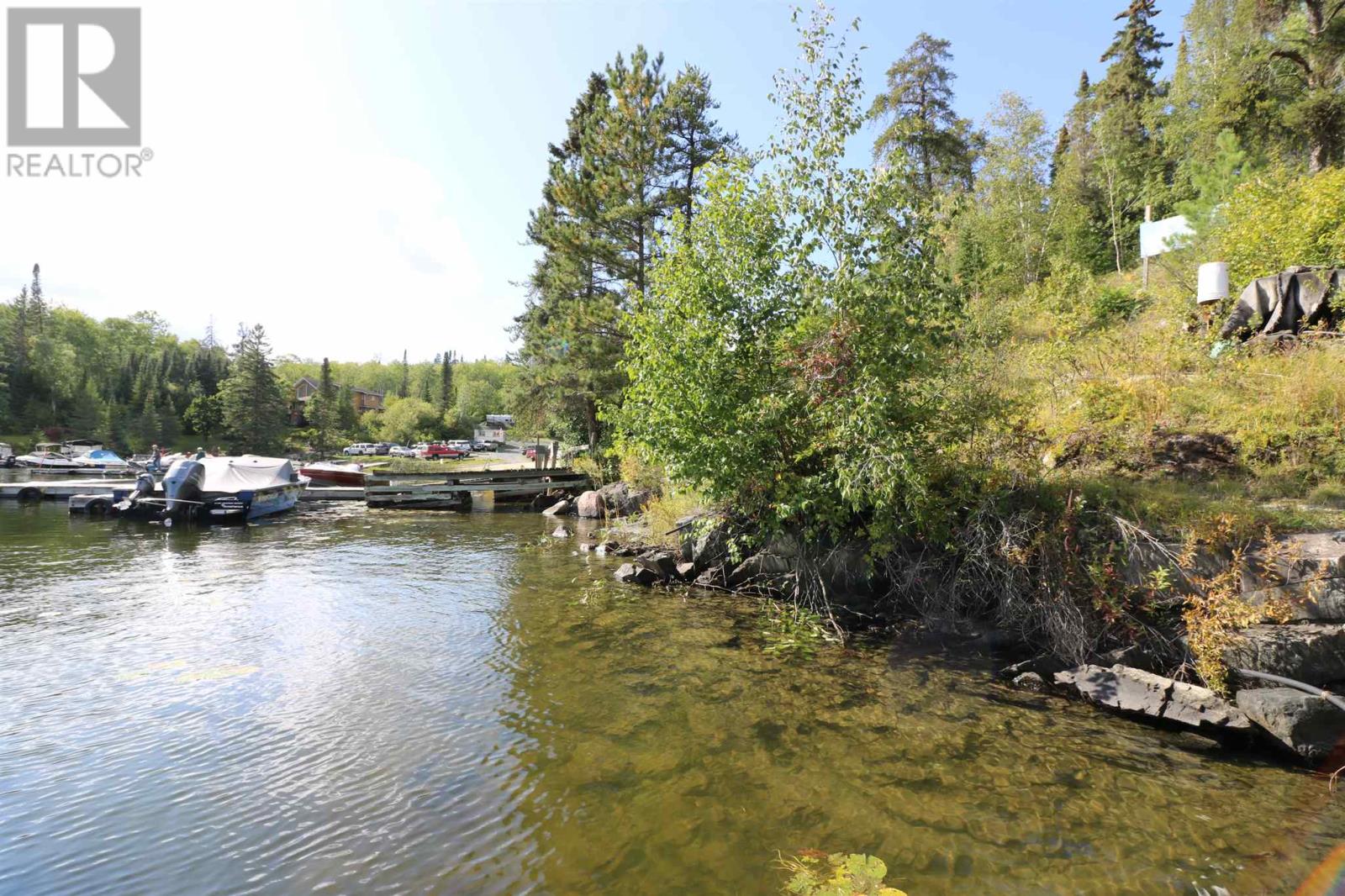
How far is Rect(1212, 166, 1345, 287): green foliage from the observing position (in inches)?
481

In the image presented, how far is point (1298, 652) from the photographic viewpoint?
6.13 m

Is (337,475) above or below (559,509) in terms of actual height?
above

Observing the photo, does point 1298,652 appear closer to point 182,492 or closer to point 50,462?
point 182,492

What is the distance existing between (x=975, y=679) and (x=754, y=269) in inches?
276

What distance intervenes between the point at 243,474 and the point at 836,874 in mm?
25352

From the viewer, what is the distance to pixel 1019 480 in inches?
352

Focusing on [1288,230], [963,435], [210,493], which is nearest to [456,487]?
[210,493]

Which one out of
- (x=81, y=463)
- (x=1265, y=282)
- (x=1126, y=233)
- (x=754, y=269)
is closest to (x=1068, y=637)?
(x=754, y=269)

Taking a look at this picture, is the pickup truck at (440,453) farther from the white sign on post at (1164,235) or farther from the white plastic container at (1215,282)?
the white plastic container at (1215,282)

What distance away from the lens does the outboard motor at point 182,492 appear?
69.1 feet

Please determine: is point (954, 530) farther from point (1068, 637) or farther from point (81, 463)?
point (81, 463)

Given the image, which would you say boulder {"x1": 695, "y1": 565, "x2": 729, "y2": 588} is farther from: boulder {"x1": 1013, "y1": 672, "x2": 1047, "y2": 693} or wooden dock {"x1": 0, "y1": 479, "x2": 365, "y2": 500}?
wooden dock {"x1": 0, "y1": 479, "x2": 365, "y2": 500}

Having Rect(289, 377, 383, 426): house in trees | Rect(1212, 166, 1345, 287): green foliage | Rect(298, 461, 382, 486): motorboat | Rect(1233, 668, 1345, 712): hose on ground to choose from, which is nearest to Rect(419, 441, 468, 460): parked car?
Rect(289, 377, 383, 426): house in trees

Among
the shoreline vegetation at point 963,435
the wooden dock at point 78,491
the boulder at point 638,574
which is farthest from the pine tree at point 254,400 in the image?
the boulder at point 638,574
